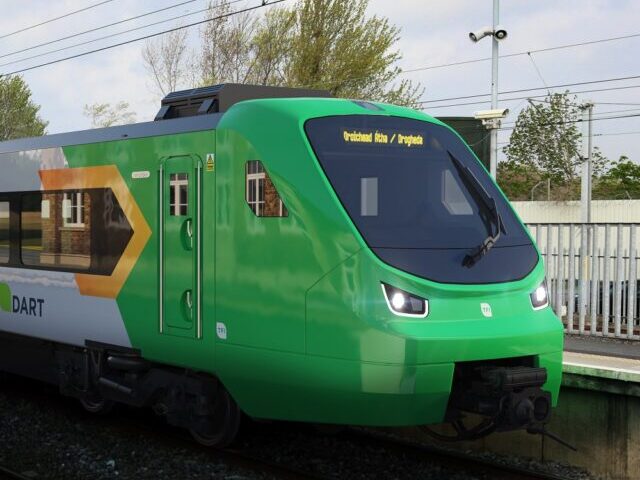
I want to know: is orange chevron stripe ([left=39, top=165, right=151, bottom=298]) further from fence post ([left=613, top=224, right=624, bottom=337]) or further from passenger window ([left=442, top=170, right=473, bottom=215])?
fence post ([left=613, top=224, right=624, bottom=337])

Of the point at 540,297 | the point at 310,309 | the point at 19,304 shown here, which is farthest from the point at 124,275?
the point at 540,297

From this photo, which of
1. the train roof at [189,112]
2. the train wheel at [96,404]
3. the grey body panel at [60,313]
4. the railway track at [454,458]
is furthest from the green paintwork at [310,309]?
the train wheel at [96,404]

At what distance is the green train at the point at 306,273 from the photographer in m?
5.75

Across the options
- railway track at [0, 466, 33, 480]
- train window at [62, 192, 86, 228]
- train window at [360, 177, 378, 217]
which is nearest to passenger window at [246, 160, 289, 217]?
train window at [360, 177, 378, 217]

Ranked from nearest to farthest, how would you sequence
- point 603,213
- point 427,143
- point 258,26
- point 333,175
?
point 333,175 → point 427,143 → point 258,26 → point 603,213

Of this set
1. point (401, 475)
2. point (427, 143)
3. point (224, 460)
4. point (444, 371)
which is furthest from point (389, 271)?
point (224, 460)

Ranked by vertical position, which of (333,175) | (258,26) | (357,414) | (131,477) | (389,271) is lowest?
(131,477)

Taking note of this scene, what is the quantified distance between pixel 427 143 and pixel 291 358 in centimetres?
191

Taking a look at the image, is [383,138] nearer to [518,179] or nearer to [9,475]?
[9,475]

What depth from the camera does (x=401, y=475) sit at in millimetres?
7047

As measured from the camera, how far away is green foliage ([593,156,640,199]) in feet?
180

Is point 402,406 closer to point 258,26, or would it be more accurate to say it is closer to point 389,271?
point 389,271

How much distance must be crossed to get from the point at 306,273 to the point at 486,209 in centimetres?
150

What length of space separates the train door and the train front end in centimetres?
80
